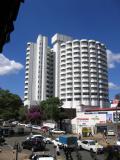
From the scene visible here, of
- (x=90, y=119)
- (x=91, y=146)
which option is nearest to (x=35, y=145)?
(x=91, y=146)

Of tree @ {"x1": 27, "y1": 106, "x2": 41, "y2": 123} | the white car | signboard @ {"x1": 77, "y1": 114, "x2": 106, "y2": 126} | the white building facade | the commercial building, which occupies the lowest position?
the white car

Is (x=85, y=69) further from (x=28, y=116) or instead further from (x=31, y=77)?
(x=28, y=116)

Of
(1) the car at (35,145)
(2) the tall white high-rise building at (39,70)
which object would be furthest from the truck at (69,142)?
(2) the tall white high-rise building at (39,70)

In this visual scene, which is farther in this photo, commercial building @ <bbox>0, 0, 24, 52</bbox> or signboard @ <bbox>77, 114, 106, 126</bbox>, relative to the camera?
signboard @ <bbox>77, 114, 106, 126</bbox>

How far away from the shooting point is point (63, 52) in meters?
185

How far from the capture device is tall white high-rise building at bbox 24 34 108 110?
174238 millimetres

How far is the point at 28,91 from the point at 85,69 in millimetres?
33764

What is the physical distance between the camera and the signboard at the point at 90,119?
8077cm

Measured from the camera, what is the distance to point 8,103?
267ft

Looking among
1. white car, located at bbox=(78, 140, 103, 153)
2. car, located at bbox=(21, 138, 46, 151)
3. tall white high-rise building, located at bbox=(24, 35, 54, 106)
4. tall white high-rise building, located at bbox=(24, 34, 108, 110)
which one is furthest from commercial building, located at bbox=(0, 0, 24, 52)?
tall white high-rise building, located at bbox=(24, 35, 54, 106)

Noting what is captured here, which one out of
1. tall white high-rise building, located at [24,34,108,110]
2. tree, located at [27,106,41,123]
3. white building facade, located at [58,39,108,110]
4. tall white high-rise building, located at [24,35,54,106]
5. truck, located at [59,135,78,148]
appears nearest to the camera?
truck, located at [59,135,78,148]

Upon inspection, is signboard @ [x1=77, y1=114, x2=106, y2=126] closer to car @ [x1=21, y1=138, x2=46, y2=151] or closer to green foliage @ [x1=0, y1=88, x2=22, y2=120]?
green foliage @ [x1=0, y1=88, x2=22, y2=120]

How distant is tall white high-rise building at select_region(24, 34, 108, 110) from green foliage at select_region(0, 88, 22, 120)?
8490cm

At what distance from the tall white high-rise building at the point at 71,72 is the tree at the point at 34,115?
45110 mm
